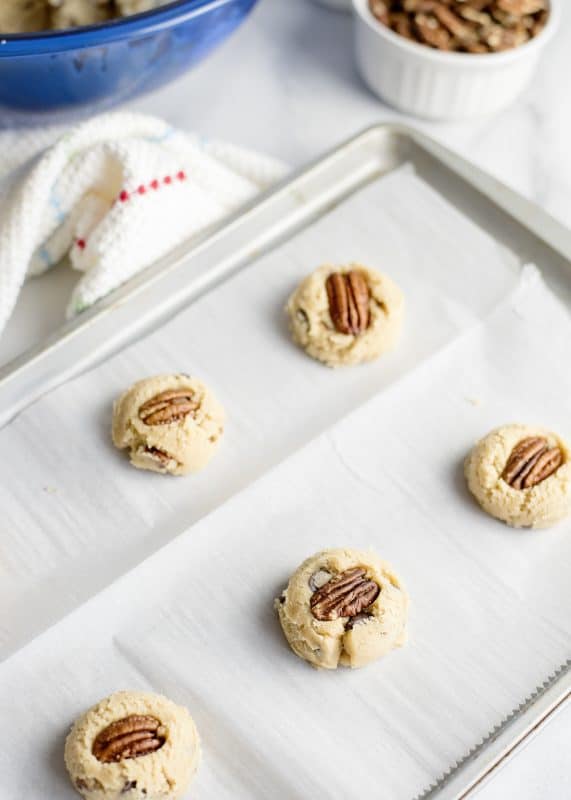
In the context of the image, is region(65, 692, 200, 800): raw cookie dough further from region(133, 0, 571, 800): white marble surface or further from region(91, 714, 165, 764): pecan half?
region(133, 0, 571, 800): white marble surface

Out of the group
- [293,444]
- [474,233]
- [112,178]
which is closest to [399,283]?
[474,233]

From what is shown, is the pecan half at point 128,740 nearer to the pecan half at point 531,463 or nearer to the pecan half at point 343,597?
the pecan half at point 343,597

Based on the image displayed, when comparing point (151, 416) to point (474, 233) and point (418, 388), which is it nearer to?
point (418, 388)

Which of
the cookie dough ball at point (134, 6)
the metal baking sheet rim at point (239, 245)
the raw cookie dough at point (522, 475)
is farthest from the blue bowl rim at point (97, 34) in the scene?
the raw cookie dough at point (522, 475)

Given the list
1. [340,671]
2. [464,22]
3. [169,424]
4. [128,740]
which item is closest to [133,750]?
[128,740]

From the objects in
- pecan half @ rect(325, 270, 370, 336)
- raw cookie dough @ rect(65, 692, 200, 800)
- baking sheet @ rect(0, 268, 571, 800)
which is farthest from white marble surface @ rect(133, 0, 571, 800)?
raw cookie dough @ rect(65, 692, 200, 800)

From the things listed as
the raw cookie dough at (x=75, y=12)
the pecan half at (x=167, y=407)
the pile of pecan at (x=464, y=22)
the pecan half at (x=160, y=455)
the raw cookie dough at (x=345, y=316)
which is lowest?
the pecan half at (x=160, y=455)

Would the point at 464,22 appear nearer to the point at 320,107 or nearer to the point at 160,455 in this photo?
the point at 320,107
